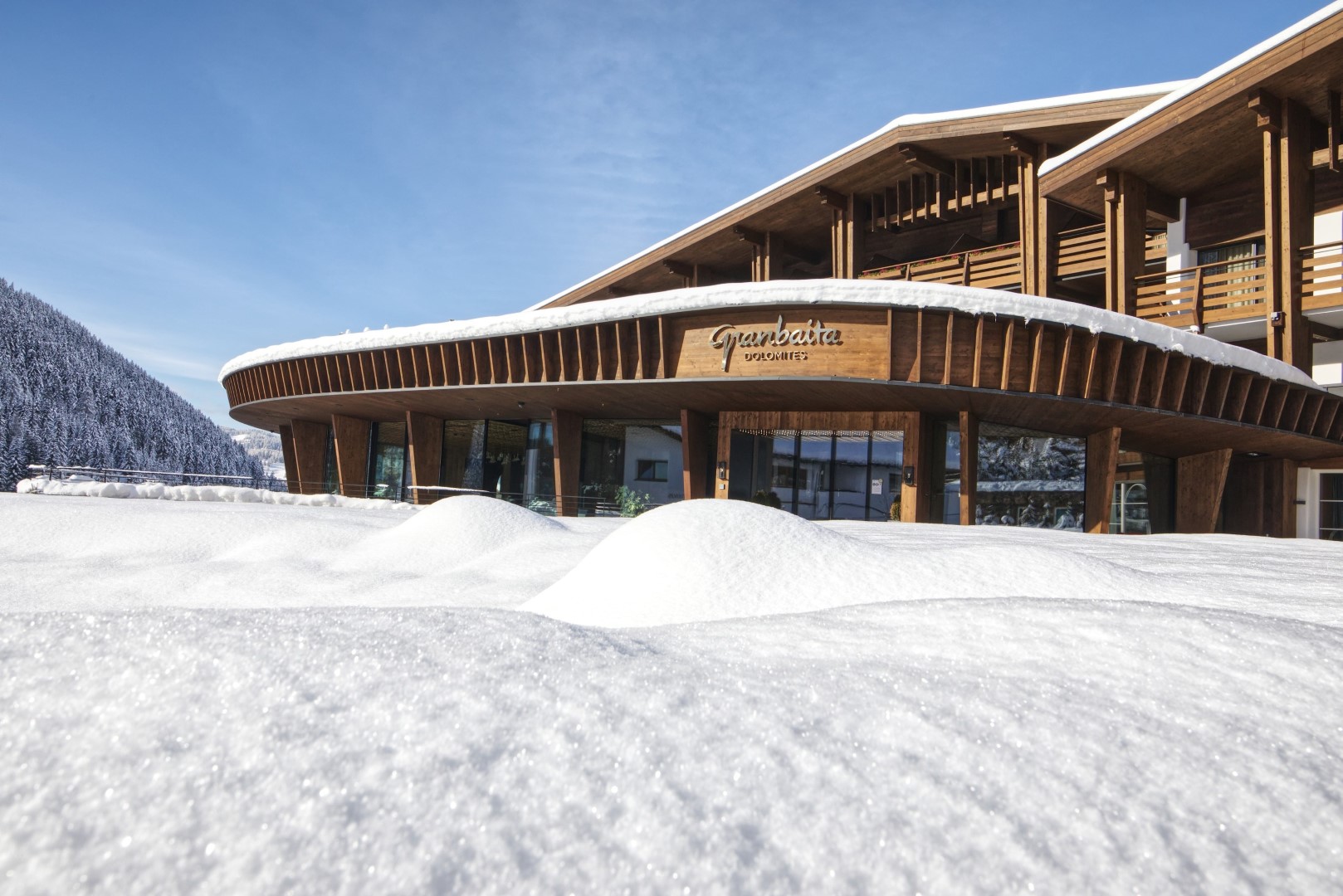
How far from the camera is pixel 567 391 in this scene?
19781 mm

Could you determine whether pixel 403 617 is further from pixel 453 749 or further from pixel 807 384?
pixel 807 384

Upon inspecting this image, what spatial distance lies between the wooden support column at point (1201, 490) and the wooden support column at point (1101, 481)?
3.26 m

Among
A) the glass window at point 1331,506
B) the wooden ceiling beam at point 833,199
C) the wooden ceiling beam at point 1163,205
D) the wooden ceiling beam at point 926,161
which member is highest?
the wooden ceiling beam at point 926,161

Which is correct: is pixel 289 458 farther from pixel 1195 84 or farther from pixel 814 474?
pixel 1195 84

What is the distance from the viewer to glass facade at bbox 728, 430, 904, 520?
19234 mm

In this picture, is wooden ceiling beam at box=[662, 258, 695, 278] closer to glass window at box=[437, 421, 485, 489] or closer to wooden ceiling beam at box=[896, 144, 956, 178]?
glass window at box=[437, 421, 485, 489]

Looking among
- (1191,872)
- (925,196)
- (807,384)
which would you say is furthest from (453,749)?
(925,196)

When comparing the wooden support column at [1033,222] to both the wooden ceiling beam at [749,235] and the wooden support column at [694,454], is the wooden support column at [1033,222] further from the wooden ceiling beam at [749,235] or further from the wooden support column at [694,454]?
the wooden support column at [694,454]

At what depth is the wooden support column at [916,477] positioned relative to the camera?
17469mm

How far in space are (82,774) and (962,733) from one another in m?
1.44

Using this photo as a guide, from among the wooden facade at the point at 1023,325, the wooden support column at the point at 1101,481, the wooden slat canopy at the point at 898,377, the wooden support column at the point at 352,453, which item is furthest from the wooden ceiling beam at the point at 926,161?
the wooden support column at the point at 352,453

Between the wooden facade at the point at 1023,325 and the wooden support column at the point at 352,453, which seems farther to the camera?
the wooden support column at the point at 352,453

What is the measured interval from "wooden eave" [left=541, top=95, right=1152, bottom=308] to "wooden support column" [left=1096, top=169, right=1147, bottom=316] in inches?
74.6

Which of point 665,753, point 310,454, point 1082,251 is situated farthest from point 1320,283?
point 310,454
